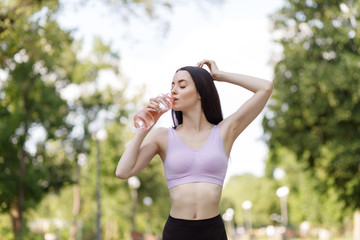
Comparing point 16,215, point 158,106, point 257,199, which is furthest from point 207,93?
point 257,199

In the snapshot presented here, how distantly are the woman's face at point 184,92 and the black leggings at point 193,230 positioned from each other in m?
0.65

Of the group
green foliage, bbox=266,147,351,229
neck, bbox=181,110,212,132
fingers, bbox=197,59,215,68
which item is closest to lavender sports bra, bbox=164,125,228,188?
neck, bbox=181,110,212,132

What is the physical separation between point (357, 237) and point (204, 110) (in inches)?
916

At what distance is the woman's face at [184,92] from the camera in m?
2.93

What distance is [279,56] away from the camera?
2114 cm

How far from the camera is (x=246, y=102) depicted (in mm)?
2998

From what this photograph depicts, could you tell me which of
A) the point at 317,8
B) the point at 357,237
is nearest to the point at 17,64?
the point at 317,8

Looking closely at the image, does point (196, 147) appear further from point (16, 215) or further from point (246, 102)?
point (16, 215)

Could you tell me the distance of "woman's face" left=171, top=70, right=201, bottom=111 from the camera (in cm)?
293

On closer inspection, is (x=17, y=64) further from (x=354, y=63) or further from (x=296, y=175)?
(x=296, y=175)

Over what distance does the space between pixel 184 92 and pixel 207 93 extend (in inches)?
5.5

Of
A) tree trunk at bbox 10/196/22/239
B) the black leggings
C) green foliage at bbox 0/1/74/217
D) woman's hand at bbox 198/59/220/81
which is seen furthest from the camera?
tree trunk at bbox 10/196/22/239

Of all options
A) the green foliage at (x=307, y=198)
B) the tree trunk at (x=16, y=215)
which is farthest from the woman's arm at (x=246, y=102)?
the tree trunk at (x=16, y=215)

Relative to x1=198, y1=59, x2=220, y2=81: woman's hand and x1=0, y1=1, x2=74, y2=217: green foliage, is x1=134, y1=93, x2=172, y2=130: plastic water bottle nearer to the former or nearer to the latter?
x1=198, y1=59, x2=220, y2=81: woman's hand
